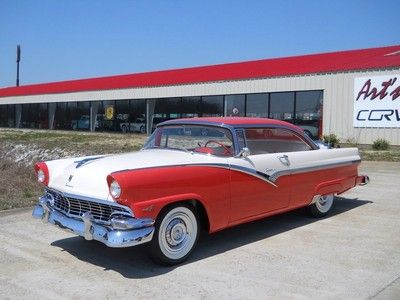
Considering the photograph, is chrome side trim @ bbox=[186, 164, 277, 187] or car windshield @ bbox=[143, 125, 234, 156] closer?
chrome side trim @ bbox=[186, 164, 277, 187]

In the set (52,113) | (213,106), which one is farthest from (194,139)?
(52,113)

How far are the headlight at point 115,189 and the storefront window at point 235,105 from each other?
837 inches

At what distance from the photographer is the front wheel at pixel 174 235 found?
472 centimetres

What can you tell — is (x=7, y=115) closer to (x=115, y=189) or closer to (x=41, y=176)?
(x=41, y=176)

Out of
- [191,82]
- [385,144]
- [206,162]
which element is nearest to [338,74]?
[385,144]

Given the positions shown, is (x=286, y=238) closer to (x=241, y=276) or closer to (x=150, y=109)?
(x=241, y=276)

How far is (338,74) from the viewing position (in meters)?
21.4

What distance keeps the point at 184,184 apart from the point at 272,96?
19881 millimetres

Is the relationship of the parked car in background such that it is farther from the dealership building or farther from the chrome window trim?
the chrome window trim

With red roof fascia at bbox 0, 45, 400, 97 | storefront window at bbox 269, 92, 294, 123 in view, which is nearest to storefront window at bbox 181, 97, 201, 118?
red roof fascia at bbox 0, 45, 400, 97

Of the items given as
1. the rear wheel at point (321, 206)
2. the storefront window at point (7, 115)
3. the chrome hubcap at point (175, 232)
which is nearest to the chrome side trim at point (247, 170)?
the chrome hubcap at point (175, 232)

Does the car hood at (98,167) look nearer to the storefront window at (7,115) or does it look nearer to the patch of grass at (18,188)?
the patch of grass at (18,188)

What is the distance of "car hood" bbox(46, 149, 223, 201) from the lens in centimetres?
477

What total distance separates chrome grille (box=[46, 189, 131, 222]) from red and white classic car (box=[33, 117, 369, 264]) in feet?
0.04
